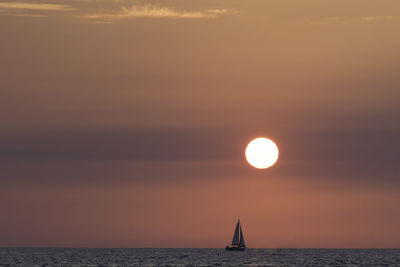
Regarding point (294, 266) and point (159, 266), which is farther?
point (294, 266)

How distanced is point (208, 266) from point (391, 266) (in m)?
47.5

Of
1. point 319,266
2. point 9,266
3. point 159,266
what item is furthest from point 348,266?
point 9,266

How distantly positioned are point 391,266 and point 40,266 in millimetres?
86734

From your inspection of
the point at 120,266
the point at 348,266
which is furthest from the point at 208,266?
the point at 348,266

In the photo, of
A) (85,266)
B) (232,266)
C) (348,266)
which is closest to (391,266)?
(348,266)

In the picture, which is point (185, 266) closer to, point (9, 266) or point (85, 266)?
point (85, 266)

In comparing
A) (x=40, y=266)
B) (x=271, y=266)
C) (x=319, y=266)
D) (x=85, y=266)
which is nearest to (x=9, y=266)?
(x=40, y=266)

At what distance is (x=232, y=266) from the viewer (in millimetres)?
183250

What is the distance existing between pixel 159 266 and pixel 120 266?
991 centimetres

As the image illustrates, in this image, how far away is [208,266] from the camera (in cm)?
18162

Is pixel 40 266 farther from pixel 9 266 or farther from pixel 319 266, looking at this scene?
pixel 319 266

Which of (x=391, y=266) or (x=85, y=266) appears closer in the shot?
(x=85, y=266)

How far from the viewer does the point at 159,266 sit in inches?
7037

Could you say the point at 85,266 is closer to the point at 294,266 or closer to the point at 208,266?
the point at 208,266
